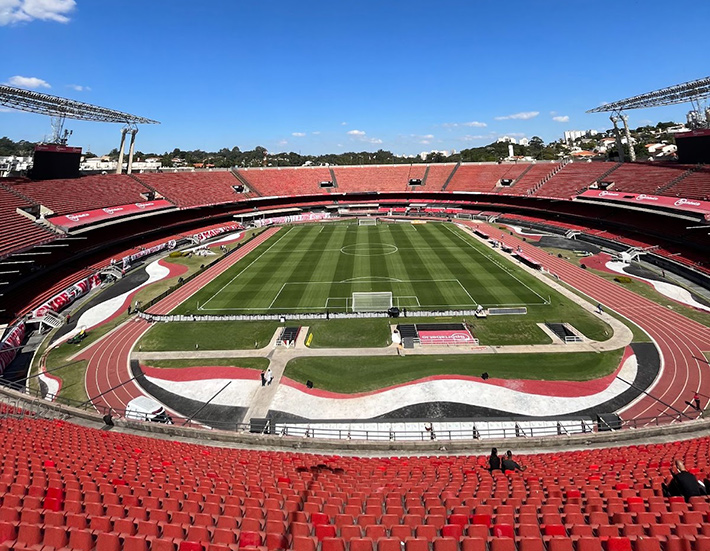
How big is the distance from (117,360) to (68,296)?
15.2 meters

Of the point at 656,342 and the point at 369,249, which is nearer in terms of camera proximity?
the point at 656,342

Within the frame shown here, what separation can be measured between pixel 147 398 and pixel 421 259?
34084mm

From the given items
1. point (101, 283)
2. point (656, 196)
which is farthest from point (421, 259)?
point (101, 283)

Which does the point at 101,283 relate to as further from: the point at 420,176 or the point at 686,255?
Answer: the point at 420,176

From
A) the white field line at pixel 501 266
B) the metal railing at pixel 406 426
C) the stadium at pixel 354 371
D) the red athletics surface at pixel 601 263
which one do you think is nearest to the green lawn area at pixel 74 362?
the stadium at pixel 354 371

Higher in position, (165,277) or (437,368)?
(437,368)

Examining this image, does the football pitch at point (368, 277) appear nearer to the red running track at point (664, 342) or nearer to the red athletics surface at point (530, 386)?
the red running track at point (664, 342)

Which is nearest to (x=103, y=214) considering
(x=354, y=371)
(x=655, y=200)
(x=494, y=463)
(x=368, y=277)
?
(x=368, y=277)

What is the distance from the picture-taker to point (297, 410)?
20.1 m

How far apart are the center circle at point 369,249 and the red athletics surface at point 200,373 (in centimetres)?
2876

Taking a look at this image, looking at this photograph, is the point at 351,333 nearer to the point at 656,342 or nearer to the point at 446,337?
the point at 446,337

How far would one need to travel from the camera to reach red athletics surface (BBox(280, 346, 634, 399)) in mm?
20703

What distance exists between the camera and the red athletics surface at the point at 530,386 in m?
20.7

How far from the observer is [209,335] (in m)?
29.0
